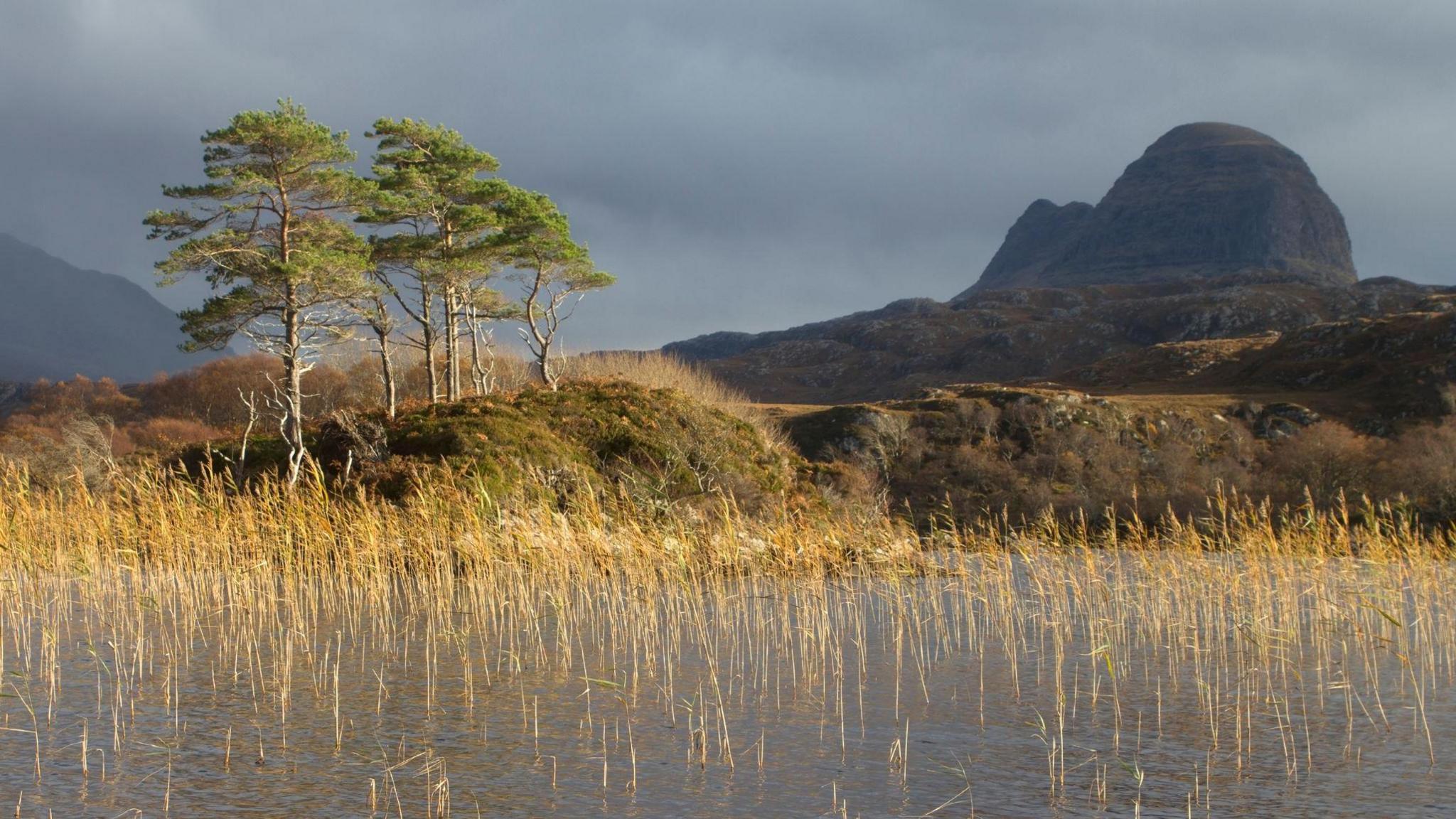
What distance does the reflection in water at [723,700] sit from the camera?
30.6 ft

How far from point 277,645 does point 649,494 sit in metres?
14.9

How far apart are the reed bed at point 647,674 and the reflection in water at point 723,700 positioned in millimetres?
61

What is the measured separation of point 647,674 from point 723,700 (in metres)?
1.58

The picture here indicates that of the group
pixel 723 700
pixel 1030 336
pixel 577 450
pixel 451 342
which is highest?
pixel 1030 336

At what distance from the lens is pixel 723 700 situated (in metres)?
A: 12.5

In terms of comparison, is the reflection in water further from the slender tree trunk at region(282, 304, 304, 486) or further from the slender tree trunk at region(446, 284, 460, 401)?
the slender tree trunk at region(446, 284, 460, 401)

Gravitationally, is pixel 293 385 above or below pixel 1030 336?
below

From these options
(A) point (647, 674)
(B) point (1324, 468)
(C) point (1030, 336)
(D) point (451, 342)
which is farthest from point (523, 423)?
(C) point (1030, 336)

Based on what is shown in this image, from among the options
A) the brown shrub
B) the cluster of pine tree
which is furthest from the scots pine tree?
the brown shrub

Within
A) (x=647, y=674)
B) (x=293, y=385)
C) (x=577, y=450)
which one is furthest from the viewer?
(x=577, y=450)

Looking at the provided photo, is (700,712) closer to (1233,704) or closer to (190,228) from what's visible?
(1233,704)

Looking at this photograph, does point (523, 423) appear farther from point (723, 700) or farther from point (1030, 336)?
point (1030, 336)

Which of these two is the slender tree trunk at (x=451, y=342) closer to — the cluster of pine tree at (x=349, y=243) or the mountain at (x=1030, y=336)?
the cluster of pine tree at (x=349, y=243)

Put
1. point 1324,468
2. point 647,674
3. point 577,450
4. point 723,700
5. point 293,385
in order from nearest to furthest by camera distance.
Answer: point 723,700, point 647,674, point 293,385, point 577,450, point 1324,468
